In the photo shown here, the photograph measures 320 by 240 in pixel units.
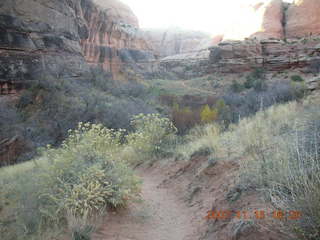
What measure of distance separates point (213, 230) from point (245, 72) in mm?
32509

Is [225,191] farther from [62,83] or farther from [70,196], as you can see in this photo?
[62,83]

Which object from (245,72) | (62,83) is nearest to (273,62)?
(245,72)

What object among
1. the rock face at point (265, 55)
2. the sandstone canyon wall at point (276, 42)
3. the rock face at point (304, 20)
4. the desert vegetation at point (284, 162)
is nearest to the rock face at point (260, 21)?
the sandstone canyon wall at point (276, 42)

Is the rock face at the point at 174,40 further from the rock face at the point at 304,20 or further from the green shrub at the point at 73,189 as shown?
the green shrub at the point at 73,189

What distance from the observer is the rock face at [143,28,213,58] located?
75.5 m

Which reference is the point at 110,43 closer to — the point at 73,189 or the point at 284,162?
the point at 73,189

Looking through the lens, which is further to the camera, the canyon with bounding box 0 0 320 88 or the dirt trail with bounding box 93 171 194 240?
the canyon with bounding box 0 0 320 88

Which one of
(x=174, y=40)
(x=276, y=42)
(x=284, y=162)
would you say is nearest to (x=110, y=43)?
(x=276, y=42)

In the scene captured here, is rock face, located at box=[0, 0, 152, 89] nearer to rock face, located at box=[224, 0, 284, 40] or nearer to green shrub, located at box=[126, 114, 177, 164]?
green shrub, located at box=[126, 114, 177, 164]

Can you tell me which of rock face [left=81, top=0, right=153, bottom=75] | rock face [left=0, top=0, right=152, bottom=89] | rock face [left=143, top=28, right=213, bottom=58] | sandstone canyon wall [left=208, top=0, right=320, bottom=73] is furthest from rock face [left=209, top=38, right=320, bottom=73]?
rock face [left=143, top=28, right=213, bottom=58]

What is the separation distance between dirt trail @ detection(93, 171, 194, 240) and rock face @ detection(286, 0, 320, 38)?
133 ft

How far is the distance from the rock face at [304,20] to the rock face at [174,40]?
34121 millimetres

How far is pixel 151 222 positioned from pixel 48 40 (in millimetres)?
19870

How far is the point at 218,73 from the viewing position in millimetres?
35312
